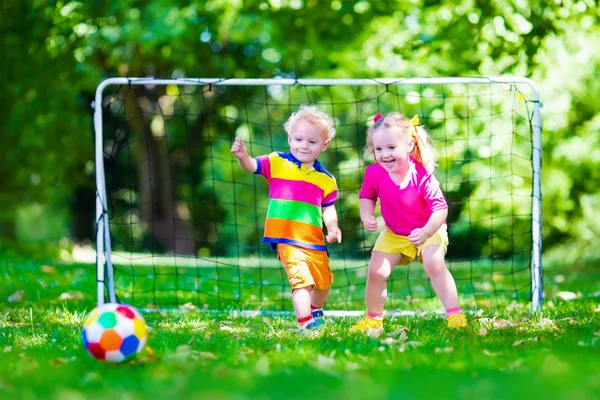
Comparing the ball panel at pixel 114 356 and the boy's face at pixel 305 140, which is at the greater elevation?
the boy's face at pixel 305 140

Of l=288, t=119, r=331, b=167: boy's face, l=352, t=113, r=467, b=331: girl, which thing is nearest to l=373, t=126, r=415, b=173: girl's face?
l=352, t=113, r=467, b=331: girl

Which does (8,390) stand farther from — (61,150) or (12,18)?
(61,150)

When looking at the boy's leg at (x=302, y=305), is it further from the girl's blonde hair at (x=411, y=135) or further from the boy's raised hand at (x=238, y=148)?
the girl's blonde hair at (x=411, y=135)

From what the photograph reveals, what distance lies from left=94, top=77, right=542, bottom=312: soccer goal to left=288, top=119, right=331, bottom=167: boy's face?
76 centimetres

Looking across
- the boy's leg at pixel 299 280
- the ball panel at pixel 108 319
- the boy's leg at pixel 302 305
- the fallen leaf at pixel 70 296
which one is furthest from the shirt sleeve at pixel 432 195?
the fallen leaf at pixel 70 296

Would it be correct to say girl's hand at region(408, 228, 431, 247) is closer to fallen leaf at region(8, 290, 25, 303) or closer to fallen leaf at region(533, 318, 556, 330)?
fallen leaf at region(533, 318, 556, 330)

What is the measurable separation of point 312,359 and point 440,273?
5.25 feet

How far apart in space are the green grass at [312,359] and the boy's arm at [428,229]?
56cm

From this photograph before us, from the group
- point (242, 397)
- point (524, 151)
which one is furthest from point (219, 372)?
point (524, 151)

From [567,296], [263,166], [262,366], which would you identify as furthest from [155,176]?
[262,366]

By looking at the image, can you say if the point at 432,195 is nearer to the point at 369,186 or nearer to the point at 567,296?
the point at 369,186

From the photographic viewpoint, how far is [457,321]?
16.2 ft

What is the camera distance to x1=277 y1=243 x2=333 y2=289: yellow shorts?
505 centimetres

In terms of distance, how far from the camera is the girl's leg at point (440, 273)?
16.6 feet
